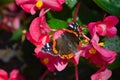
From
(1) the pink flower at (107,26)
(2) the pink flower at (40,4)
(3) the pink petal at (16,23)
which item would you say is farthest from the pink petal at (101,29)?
(3) the pink petal at (16,23)

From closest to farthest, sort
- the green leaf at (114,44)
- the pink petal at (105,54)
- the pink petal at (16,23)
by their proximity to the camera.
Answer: the pink petal at (105,54), the green leaf at (114,44), the pink petal at (16,23)

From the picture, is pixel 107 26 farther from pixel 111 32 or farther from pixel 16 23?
pixel 16 23

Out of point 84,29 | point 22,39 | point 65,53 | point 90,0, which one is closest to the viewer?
point 65,53

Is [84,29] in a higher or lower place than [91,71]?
higher

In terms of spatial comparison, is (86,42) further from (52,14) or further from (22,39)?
(22,39)

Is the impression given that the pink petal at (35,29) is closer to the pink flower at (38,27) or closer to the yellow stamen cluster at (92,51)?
the pink flower at (38,27)

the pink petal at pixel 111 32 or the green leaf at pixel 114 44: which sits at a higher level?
the pink petal at pixel 111 32

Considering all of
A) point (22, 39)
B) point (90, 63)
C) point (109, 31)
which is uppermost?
point (109, 31)

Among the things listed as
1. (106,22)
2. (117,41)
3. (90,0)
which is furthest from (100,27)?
(90,0)
